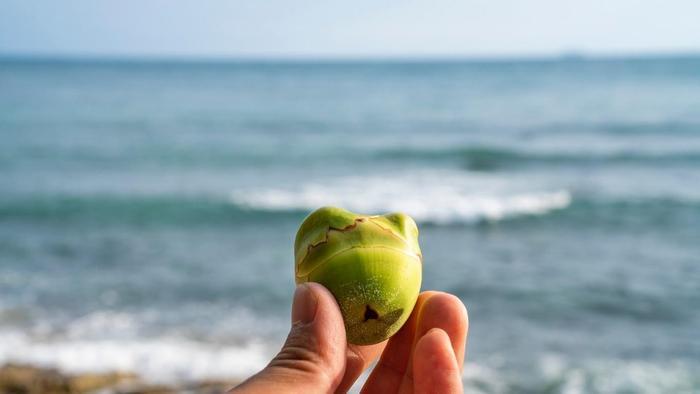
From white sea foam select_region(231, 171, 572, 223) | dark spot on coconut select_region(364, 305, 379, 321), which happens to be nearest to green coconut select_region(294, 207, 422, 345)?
dark spot on coconut select_region(364, 305, 379, 321)

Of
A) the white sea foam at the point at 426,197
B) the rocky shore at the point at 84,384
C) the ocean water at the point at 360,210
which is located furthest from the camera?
the white sea foam at the point at 426,197

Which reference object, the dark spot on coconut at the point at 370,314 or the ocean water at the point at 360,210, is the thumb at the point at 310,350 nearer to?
the dark spot on coconut at the point at 370,314

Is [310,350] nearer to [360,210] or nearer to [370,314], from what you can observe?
[370,314]

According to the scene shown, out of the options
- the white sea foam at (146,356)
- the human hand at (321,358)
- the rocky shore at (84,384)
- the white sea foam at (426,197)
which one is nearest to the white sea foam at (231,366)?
the white sea foam at (146,356)

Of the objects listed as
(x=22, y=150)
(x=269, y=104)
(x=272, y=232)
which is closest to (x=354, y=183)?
(x=272, y=232)

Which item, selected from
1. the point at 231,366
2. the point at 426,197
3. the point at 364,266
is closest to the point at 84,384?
the point at 231,366
